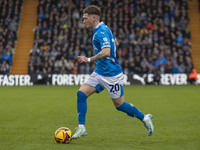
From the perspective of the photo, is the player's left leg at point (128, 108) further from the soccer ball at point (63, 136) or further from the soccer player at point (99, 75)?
the soccer ball at point (63, 136)

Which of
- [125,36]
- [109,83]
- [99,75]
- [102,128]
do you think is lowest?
[102,128]

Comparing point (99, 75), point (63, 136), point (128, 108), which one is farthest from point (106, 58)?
point (63, 136)

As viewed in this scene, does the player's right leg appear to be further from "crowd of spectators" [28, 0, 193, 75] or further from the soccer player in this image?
"crowd of spectators" [28, 0, 193, 75]

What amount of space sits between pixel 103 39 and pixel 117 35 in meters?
19.9

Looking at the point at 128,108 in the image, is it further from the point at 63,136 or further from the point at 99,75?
the point at 63,136

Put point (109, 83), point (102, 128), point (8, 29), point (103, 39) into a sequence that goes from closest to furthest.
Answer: point (103, 39)
point (109, 83)
point (102, 128)
point (8, 29)

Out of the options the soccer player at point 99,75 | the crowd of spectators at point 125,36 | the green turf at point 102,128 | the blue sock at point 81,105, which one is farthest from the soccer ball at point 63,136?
the crowd of spectators at point 125,36

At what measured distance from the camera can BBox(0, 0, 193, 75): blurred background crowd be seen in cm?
2417

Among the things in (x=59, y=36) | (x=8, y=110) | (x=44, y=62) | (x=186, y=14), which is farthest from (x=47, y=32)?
(x=8, y=110)

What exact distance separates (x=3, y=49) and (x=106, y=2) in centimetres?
787

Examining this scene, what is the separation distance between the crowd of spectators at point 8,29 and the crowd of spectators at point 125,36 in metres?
1.48

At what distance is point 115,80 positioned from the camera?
645cm

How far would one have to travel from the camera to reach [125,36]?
2597 cm

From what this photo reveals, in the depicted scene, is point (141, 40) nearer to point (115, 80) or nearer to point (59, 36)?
point (59, 36)
